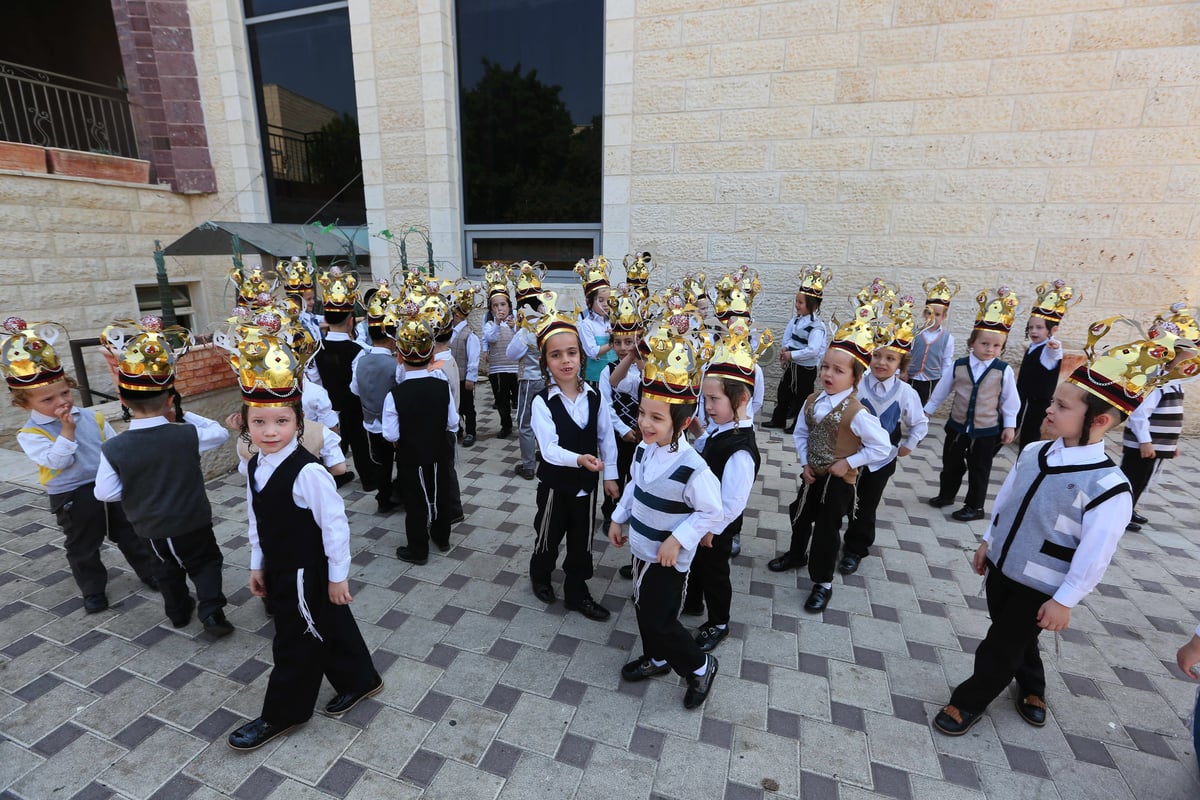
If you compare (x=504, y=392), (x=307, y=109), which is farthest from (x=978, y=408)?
(x=307, y=109)

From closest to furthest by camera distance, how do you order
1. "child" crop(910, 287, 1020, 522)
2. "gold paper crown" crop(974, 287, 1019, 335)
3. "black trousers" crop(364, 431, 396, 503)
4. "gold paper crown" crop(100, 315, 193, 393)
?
"gold paper crown" crop(100, 315, 193, 393)
"child" crop(910, 287, 1020, 522)
"black trousers" crop(364, 431, 396, 503)
"gold paper crown" crop(974, 287, 1019, 335)

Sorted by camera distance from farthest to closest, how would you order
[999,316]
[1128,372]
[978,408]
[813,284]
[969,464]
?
[813,284]
[999,316]
[969,464]
[978,408]
[1128,372]

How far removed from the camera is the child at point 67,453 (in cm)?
300

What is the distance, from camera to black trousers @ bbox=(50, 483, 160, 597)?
328 centimetres

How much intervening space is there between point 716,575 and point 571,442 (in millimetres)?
1150

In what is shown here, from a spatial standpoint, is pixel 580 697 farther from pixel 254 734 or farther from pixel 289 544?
pixel 289 544

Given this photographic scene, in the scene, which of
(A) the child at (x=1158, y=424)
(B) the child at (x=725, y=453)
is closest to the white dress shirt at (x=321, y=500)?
(B) the child at (x=725, y=453)

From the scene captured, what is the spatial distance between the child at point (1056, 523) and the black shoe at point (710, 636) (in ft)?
3.70

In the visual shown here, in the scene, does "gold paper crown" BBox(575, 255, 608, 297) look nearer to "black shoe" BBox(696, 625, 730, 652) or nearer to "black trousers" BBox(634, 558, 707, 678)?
"black shoe" BBox(696, 625, 730, 652)

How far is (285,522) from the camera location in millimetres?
2369

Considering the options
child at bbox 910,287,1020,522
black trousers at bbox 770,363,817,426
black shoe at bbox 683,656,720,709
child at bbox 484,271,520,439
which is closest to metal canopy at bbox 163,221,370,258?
child at bbox 484,271,520,439

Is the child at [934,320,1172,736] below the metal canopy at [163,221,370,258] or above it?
below

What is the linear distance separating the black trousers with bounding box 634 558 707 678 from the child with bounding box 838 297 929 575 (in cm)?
189

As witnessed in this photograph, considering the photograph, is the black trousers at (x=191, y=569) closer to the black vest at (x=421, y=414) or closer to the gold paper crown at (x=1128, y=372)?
the black vest at (x=421, y=414)
